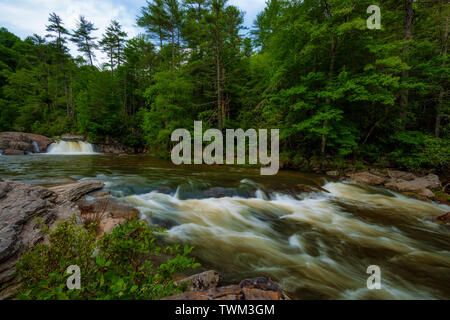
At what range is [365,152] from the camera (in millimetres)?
10508

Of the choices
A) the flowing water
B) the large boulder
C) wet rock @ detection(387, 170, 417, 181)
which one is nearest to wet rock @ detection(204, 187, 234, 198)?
the flowing water

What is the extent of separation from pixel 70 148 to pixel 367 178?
26.0 metres

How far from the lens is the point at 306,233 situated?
4707 millimetres

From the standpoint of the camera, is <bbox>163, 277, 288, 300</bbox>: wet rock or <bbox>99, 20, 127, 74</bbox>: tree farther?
<bbox>99, 20, 127, 74</bbox>: tree

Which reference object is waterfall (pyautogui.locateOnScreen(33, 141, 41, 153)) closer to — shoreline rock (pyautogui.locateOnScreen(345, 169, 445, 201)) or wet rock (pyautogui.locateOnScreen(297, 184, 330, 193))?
wet rock (pyautogui.locateOnScreen(297, 184, 330, 193))

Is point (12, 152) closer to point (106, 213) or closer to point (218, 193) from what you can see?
point (106, 213)

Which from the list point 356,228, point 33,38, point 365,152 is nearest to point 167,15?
point 365,152

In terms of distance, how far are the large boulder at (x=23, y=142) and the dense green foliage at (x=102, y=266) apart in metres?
22.8

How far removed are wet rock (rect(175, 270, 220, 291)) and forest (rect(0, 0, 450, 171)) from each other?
9401 mm

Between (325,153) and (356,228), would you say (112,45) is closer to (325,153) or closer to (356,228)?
(325,153)

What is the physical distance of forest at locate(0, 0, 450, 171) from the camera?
353 inches

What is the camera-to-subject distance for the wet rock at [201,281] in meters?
2.10

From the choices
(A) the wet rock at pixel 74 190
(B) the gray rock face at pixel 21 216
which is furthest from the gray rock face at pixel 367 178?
(A) the wet rock at pixel 74 190
